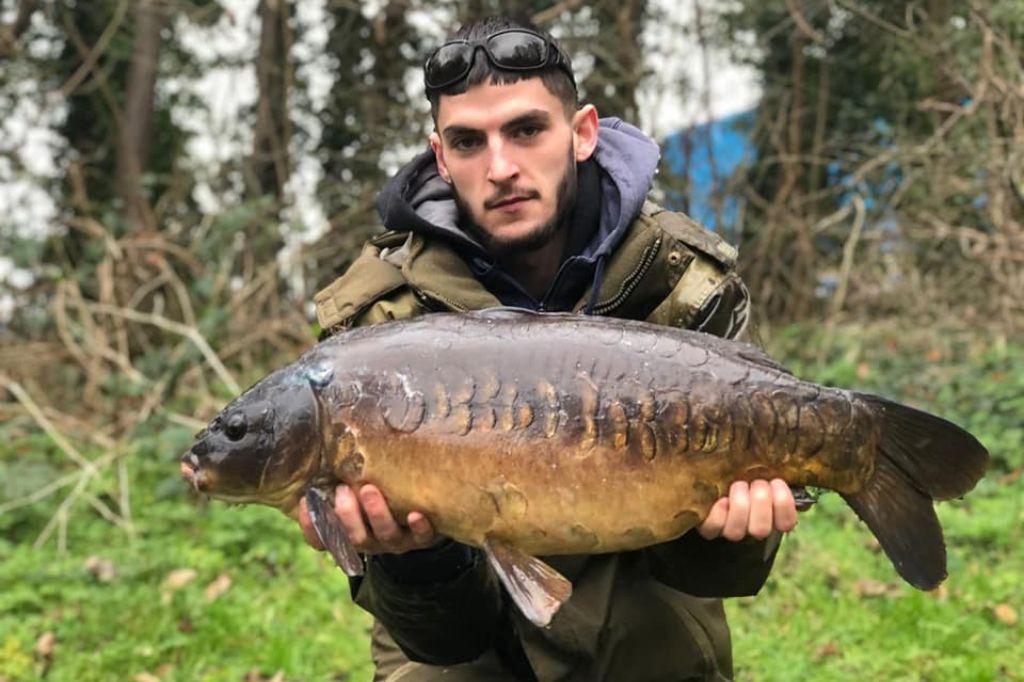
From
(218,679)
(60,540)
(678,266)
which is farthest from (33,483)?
(678,266)

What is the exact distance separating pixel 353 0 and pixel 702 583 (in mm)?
6910

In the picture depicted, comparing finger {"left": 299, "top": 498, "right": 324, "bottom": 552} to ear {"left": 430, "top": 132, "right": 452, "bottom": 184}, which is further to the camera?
ear {"left": 430, "top": 132, "right": 452, "bottom": 184}

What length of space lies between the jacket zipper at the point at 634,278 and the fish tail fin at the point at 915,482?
0.57 m

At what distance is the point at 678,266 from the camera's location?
228 cm

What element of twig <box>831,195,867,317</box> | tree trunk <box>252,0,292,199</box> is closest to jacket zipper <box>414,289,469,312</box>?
twig <box>831,195,867,317</box>

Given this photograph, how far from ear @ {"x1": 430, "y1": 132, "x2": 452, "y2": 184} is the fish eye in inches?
31.8

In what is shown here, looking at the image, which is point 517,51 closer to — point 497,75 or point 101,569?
point 497,75

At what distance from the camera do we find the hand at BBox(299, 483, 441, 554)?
69.7 inches

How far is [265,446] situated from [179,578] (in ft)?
8.76

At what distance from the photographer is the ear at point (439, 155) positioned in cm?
239

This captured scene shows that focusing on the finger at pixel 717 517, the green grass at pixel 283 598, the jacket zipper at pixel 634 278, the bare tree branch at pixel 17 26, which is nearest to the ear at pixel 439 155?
the jacket zipper at pixel 634 278

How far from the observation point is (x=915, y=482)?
6.12 feet

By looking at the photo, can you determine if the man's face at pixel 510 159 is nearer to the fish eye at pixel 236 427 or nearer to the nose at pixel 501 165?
the nose at pixel 501 165

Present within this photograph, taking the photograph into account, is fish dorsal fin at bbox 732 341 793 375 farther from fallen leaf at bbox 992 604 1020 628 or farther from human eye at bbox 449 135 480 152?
fallen leaf at bbox 992 604 1020 628
